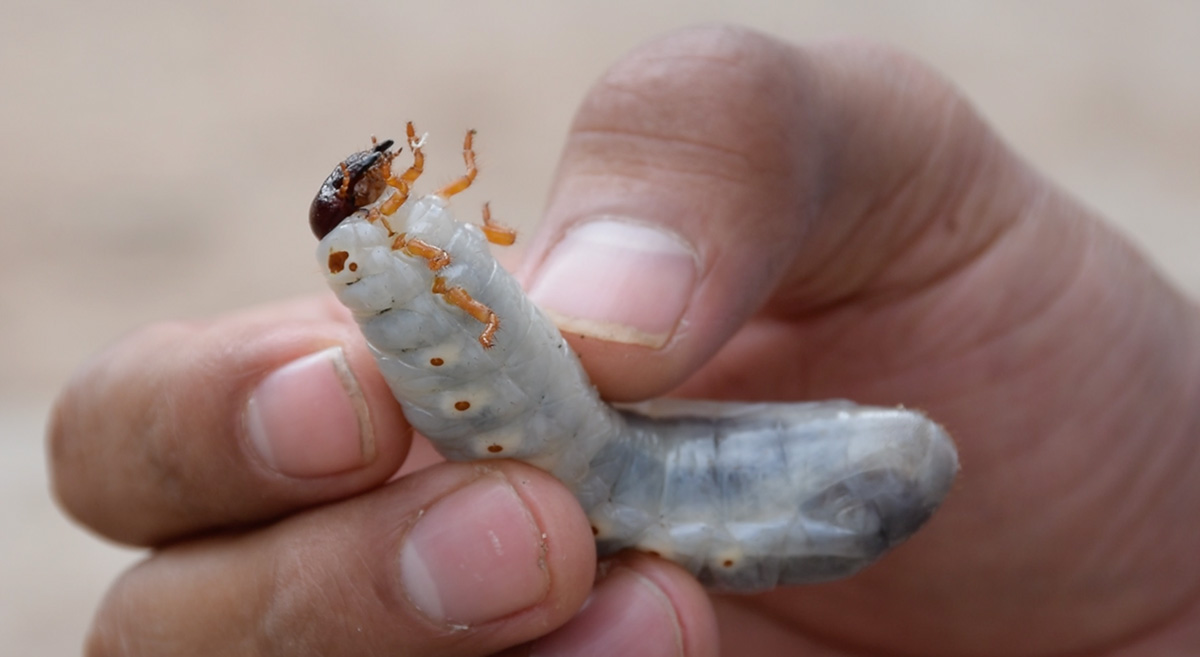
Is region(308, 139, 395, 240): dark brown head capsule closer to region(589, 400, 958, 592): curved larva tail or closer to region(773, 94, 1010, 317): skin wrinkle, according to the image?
region(589, 400, 958, 592): curved larva tail

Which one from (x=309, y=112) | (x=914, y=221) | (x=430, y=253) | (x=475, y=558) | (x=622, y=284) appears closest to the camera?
(x=430, y=253)

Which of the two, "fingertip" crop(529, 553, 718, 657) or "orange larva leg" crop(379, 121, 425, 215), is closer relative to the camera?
"orange larva leg" crop(379, 121, 425, 215)

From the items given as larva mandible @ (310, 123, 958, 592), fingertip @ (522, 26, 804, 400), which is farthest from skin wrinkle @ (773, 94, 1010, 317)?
larva mandible @ (310, 123, 958, 592)

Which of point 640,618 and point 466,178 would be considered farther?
point 640,618

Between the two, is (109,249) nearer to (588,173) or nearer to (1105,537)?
(588,173)

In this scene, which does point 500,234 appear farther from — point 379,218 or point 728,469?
point 728,469

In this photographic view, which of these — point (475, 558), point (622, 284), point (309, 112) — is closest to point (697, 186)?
point (622, 284)

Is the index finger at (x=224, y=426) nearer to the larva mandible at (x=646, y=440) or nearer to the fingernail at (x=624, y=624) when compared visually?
the larva mandible at (x=646, y=440)

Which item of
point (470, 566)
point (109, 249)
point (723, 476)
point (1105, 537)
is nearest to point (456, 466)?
point (470, 566)
